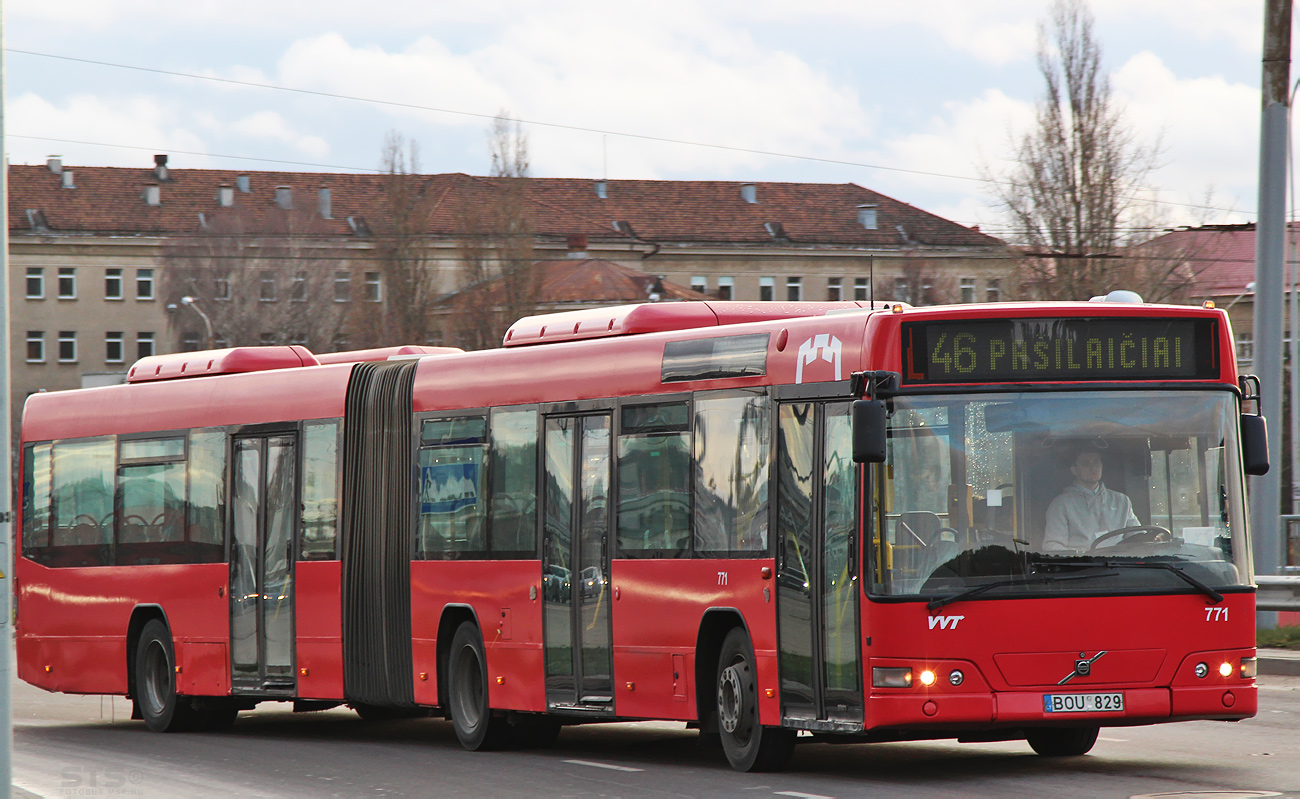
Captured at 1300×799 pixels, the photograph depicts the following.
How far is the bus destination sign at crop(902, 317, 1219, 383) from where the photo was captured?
10.9 metres

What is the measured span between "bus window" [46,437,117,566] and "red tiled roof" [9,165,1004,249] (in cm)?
7695

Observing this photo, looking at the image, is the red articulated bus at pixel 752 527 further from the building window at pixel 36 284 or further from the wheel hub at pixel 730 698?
the building window at pixel 36 284

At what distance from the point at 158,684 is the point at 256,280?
215 ft

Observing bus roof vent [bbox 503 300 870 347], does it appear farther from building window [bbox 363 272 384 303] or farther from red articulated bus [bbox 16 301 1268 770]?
building window [bbox 363 272 384 303]

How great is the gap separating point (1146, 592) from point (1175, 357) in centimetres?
136

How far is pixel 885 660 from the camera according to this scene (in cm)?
1060

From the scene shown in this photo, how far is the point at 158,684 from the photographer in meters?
18.2

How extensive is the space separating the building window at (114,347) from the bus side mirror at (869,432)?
3777 inches

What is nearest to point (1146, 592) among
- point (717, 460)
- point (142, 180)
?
point (717, 460)

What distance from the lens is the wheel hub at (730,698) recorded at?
1181 centimetres

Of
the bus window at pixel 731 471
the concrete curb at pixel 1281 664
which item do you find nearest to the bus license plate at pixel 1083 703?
the bus window at pixel 731 471

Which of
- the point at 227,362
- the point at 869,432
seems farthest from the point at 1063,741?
the point at 227,362

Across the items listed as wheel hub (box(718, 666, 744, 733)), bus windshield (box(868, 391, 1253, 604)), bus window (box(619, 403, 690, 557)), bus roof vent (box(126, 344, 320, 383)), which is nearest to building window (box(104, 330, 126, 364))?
bus roof vent (box(126, 344, 320, 383))

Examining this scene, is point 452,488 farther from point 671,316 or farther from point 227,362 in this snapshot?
point 227,362
